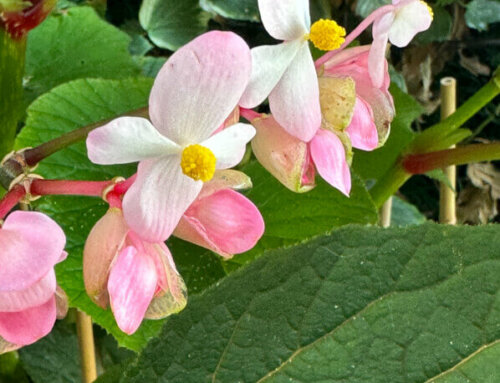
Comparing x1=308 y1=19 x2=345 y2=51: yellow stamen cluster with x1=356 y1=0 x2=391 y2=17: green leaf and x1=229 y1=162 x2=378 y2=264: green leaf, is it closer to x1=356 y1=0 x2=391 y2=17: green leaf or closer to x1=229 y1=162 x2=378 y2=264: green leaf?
x1=229 y1=162 x2=378 y2=264: green leaf

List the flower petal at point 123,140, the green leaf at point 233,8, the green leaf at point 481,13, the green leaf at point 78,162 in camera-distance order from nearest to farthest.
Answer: the flower petal at point 123,140 → the green leaf at point 78,162 → the green leaf at point 233,8 → the green leaf at point 481,13

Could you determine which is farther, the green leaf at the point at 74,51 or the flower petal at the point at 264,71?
the green leaf at the point at 74,51

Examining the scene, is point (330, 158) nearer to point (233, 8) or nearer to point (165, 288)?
point (165, 288)

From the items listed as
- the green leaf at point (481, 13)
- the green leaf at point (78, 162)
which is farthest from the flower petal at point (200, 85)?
the green leaf at point (481, 13)

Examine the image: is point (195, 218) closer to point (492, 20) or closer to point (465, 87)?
point (492, 20)

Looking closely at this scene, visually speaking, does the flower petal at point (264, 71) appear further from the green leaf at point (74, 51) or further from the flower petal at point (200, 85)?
the green leaf at point (74, 51)

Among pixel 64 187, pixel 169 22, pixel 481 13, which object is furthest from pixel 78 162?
pixel 481 13

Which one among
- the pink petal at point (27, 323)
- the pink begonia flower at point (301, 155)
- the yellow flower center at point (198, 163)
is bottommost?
the pink petal at point (27, 323)
